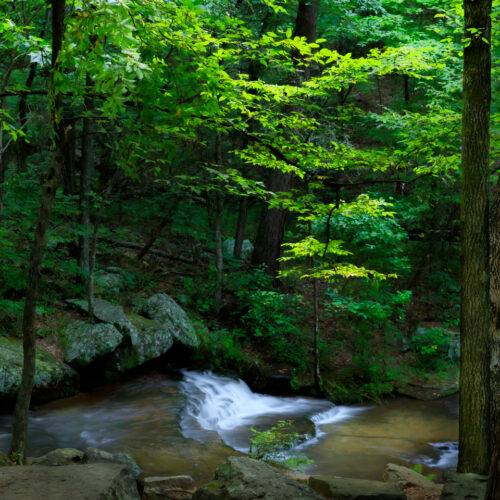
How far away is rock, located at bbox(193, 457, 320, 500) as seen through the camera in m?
4.07

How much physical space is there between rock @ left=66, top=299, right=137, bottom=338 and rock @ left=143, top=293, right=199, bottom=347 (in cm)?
72

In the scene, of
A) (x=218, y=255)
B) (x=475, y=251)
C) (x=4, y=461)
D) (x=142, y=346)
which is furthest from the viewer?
(x=218, y=255)

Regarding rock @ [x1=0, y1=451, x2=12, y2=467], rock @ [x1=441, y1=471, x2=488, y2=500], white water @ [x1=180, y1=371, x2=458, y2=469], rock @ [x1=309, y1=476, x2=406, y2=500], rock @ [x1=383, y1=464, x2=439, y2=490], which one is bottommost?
white water @ [x1=180, y1=371, x2=458, y2=469]

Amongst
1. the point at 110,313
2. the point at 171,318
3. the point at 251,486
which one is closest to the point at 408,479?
the point at 251,486

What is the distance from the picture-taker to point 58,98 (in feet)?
13.6

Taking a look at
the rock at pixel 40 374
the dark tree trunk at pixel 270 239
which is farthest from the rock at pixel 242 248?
the rock at pixel 40 374

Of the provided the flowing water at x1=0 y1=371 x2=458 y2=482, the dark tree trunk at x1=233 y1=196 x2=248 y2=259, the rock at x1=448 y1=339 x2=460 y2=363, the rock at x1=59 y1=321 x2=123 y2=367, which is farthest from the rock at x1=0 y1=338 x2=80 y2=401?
the rock at x1=448 y1=339 x2=460 y2=363

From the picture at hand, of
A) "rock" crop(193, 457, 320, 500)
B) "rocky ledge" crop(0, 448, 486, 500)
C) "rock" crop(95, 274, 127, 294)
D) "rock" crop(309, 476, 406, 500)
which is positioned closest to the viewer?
"rocky ledge" crop(0, 448, 486, 500)

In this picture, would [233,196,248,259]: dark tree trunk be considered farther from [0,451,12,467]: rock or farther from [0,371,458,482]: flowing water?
[0,451,12,467]: rock

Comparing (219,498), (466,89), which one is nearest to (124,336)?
(219,498)

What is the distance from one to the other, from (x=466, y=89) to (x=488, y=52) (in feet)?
1.50

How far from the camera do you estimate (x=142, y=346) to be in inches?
398

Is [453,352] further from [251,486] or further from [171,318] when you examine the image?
[251,486]

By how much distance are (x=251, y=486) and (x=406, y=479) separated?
2916mm
